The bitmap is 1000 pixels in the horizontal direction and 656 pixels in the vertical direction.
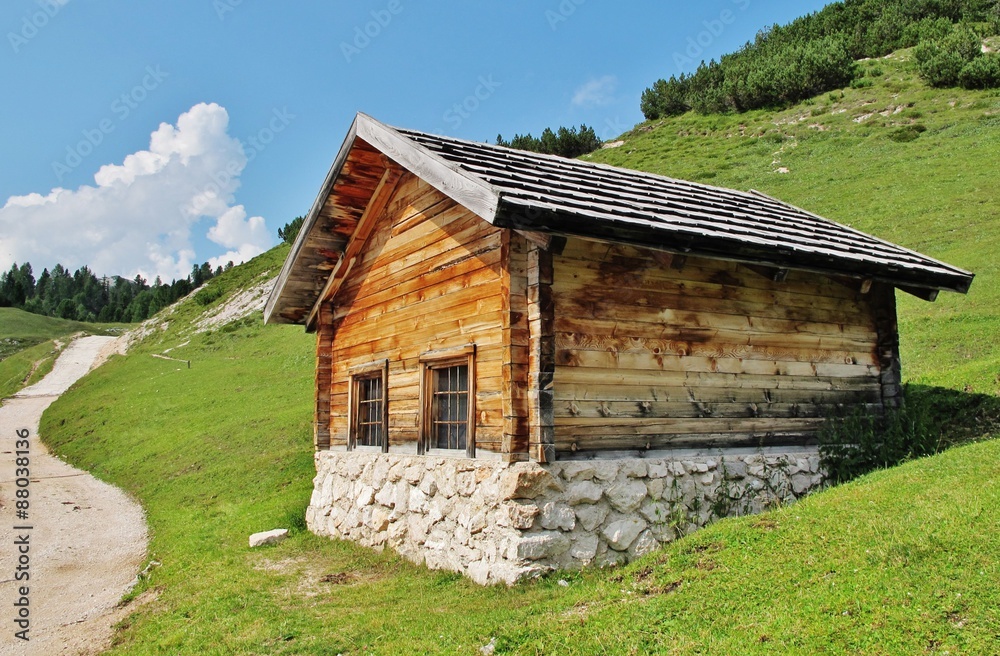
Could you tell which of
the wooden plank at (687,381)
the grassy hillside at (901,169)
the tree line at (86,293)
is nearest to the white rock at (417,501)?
the wooden plank at (687,381)

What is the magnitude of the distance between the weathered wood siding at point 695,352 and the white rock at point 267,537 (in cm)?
670

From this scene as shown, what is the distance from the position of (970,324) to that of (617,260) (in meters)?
14.0

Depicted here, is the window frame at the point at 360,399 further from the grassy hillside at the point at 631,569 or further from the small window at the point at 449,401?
the grassy hillside at the point at 631,569

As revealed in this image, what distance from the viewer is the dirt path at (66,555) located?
346 inches

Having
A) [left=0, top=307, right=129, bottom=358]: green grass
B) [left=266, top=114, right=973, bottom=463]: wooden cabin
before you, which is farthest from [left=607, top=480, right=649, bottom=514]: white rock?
[left=0, top=307, right=129, bottom=358]: green grass

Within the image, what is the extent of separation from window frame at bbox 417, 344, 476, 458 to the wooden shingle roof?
213cm

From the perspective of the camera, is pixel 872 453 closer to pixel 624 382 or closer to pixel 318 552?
pixel 624 382

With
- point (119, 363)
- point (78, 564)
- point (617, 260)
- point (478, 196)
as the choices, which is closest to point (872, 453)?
point (617, 260)

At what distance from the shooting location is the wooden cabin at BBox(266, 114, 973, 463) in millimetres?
7664

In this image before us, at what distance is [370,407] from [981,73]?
47959mm

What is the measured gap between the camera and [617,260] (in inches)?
329

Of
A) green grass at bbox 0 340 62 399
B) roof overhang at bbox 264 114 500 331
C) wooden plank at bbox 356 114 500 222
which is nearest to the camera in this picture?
wooden plank at bbox 356 114 500 222

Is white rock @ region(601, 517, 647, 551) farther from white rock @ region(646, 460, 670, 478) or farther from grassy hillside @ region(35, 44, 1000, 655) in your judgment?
white rock @ region(646, 460, 670, 478)

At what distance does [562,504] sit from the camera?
7.49 metres
